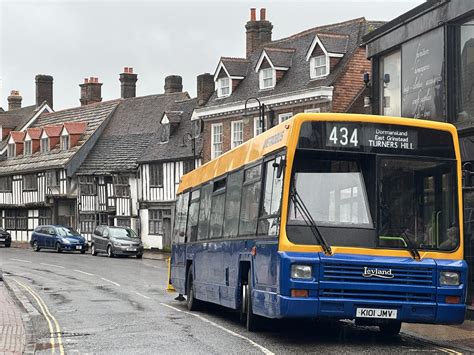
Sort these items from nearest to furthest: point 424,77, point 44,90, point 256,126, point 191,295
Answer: point 191,295 < point 424,77 < point 256,126 < point 44,90

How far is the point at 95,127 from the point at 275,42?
68.9 feet

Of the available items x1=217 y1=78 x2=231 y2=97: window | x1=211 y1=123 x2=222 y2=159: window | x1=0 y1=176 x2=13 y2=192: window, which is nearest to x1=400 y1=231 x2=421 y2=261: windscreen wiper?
x1=211 y1=123 x2=222 y2=159: window

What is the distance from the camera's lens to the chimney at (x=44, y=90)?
80.8 m

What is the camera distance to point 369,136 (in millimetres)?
12953

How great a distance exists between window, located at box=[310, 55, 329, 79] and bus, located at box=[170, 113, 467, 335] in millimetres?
29862

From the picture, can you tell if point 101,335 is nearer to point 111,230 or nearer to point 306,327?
point 306,327

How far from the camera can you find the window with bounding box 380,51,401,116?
2394 centimetres

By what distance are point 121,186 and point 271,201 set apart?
46.8 metres

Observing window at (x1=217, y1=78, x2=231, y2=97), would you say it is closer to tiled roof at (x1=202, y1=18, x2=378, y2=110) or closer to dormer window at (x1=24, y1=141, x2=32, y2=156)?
tiled roof at (x1=202, y1=18, x2=378, y2=110)

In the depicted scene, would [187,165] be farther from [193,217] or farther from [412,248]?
[412,248]

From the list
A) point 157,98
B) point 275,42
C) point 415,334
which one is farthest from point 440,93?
point 157,98

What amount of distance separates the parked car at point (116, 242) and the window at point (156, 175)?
6.72m

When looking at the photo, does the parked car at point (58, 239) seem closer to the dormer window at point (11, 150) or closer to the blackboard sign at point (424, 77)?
the dormer window at point (11, 150)

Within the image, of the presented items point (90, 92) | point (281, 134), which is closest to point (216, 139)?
point (90, 92)
